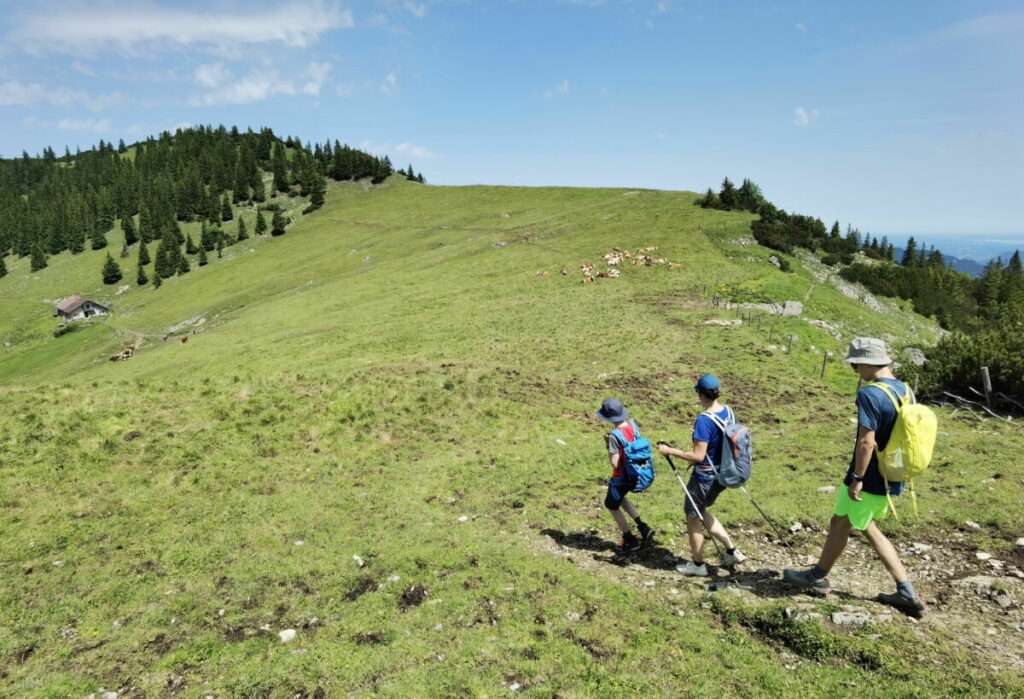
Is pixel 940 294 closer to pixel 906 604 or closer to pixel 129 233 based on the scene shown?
pixel 906 604

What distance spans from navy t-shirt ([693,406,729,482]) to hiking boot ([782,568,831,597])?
1826mm

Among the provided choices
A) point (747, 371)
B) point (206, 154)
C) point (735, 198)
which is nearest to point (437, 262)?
point (735, 198)

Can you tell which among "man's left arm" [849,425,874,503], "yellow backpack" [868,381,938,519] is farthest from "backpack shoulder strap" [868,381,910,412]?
"man's left arm" [849,425,874,503]

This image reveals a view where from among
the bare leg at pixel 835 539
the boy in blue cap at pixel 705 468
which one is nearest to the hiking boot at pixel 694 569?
the boy in blue cap at pixel 705 468

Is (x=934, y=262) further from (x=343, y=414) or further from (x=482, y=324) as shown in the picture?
(x=343, y=414)

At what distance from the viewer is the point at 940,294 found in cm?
5172

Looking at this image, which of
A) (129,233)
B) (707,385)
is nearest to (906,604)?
(707,385)

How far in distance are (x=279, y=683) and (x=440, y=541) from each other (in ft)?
14.2

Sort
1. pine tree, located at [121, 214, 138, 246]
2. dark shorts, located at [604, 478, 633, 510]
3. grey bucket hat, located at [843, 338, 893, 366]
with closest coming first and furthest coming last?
grey bucket hat, located at [843, 338, 893, 366], dark shorts, located at [604, 478, 633, 510], pine tree, located at [121, 214, 138, 246]

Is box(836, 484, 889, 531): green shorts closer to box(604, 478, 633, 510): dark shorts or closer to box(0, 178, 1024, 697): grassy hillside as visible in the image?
box(0, 178, 1024, 697): grassy hillside

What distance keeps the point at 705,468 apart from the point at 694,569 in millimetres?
1865

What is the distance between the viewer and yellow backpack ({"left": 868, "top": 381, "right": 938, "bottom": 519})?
6.48 metres

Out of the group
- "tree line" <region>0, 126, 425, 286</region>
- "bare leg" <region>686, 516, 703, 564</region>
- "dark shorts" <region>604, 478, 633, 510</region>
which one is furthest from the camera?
"tree line" <region>0, 126, 425, 286</region>

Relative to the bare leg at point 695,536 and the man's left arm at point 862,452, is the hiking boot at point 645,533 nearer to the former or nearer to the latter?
the bare leg at point 695,536
